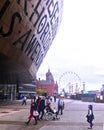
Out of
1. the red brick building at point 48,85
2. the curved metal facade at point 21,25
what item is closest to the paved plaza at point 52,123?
the curved metal facade at point 21,25

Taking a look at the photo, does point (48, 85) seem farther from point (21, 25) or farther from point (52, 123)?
point (52, 123)

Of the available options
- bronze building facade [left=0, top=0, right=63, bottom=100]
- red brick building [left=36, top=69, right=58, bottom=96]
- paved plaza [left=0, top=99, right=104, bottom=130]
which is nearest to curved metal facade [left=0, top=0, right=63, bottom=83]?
bronze building facade [left=0, top=0, right=63, bottom=100]

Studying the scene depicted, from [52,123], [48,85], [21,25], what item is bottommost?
[52,123]

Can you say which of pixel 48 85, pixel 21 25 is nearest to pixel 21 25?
pixel 21 25

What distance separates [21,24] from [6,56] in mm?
4511

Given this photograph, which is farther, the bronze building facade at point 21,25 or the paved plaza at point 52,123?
A: the bronze building facade at point 21,25

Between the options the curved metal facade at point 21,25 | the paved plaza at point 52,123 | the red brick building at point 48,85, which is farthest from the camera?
the red brick building at point 48,85

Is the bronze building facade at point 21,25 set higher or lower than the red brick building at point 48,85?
lower

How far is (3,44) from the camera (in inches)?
1024

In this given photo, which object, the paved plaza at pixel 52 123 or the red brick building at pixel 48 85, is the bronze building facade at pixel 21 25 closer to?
the paved plaza at pixel 52 123

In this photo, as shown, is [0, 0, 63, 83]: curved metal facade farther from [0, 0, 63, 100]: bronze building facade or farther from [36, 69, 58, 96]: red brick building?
[36, 69, 58, 96]: red brick building

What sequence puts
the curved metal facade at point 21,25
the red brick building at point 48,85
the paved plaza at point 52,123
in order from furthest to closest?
the red brick building at point 48,85 < the curved metal facade at point 21,25 < the paved plaza at point 52,123

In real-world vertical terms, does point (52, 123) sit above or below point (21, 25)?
below

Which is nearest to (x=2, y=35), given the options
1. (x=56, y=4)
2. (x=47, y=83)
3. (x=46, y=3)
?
(x=46, y=3)
